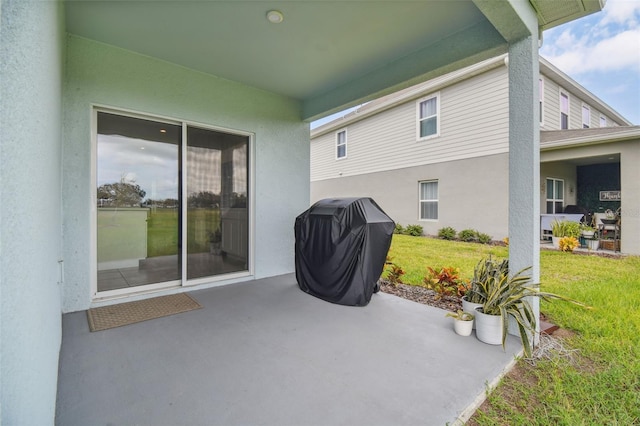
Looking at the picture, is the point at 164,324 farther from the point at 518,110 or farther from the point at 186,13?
the point at 518,110

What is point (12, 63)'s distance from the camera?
28.7 inches

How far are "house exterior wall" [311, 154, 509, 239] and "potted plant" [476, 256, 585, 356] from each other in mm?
5941

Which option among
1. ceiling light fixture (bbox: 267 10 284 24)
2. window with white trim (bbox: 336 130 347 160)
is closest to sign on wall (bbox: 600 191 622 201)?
window with white trim (bbox: 336 130 347 160)

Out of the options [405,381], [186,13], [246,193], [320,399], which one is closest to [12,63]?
[320,399]

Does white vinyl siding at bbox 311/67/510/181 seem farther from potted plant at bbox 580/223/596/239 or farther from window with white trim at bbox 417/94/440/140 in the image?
potted plant at bbox 580/223/596/239

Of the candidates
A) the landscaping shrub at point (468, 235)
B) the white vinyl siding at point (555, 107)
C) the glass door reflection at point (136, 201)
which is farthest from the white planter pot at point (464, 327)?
the white vinyl siding at point (555, 107)

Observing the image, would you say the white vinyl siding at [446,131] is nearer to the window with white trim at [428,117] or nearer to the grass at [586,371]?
the window with white trim at [428,117]

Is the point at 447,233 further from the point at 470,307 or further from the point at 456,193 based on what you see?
the point at 470,307

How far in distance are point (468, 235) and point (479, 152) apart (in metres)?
2.43

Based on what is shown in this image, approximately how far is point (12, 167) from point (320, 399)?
76.1 inches

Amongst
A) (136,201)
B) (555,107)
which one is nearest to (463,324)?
(136,201)

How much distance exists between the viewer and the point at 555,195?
9.28 meters

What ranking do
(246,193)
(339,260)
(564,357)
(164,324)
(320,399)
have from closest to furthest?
(320,399), (564,357), (164,324), (339,260), (246,193)

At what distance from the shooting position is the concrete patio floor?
1.76 meters
